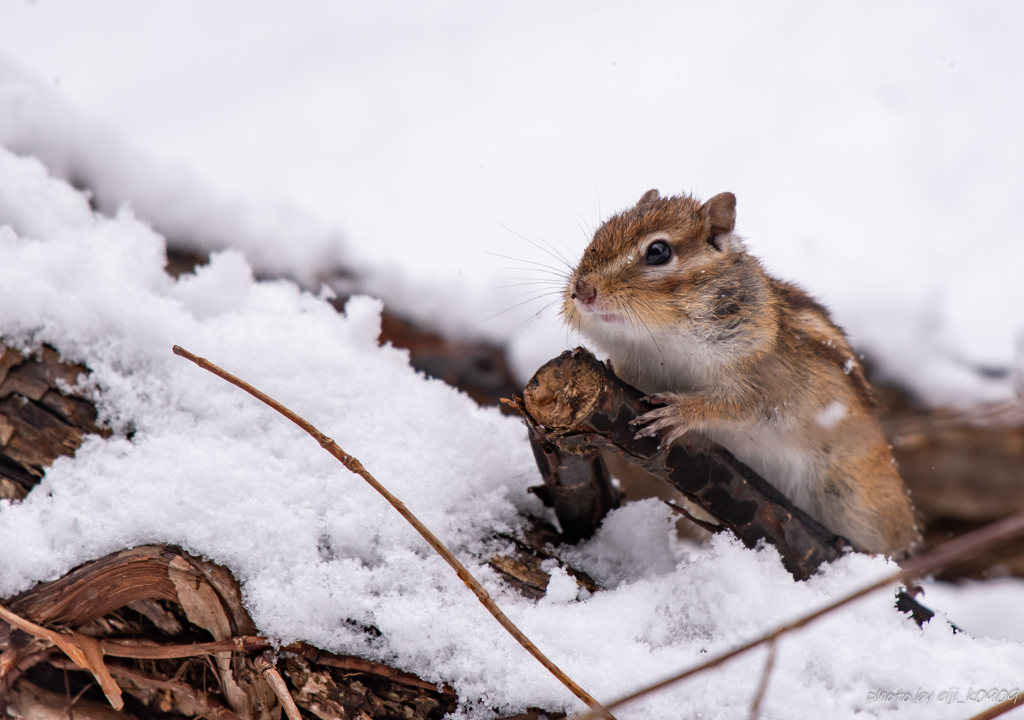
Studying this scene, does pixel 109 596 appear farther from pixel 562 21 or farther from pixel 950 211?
pixel 950 211

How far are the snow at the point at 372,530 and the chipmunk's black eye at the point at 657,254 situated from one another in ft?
2.37

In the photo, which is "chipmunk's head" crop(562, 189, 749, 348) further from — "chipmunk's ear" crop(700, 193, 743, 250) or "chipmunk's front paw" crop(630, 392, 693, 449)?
"chipmunk's front paw" crop(630, 392, 693, 449)

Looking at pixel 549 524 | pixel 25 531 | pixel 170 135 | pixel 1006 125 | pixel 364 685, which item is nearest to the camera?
pixel 364 685

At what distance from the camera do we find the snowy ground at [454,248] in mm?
1627

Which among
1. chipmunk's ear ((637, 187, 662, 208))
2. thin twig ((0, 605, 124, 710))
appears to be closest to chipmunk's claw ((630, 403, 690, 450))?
Answer: chipmunk's ear ((637, 187, 662, 208))

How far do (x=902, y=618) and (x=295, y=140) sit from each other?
11.6 ft

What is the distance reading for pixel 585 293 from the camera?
6.62 feet

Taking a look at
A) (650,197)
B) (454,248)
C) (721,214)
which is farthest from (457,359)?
(721,214)

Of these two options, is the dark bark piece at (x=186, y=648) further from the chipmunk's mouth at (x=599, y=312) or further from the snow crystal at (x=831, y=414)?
the snow crystal at (x=831, y=414)

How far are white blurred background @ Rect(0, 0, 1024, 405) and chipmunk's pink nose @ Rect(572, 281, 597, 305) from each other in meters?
1.38

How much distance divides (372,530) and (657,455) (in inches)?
29.7

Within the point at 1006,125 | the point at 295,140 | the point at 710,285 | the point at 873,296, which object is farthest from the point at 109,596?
the point at 1006,125

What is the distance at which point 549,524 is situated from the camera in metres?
2.08

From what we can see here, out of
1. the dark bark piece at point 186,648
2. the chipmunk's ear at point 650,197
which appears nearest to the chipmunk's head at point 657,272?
the chipmunk's ear at point 650,197
